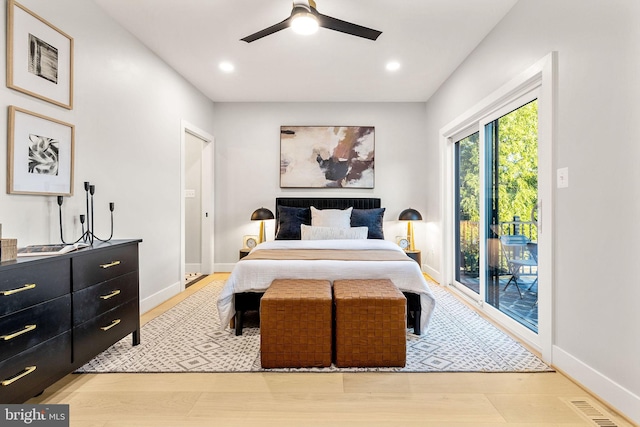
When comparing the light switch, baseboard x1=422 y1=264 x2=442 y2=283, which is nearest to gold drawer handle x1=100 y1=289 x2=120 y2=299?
the light switch

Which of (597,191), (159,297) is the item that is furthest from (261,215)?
(597,191)

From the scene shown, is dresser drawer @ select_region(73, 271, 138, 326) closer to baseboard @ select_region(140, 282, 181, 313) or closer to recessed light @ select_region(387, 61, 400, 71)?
baseboard @ select_region(140, 282, 181, 313)

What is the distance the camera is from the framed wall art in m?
5.06

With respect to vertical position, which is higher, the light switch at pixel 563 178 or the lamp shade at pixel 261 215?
the light switch at pixel 563 178

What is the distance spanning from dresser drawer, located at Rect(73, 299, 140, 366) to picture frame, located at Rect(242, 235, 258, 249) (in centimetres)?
234

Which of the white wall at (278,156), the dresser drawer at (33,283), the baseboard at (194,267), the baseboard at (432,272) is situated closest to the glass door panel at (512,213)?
the baseboard at (432,272)

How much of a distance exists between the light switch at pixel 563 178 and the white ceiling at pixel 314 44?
4.87ft

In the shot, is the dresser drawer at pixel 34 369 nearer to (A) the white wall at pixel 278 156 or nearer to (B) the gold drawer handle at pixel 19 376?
(B) the gold drawer handle at pixel 19 376

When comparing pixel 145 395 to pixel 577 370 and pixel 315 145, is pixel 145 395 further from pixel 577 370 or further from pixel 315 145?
pixel 315 145

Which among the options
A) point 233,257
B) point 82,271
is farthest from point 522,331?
point 233,257

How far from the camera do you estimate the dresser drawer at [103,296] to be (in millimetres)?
1934

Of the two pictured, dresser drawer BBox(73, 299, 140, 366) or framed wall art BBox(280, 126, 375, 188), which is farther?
framed wall art BBox(280, 126, 375, 188)

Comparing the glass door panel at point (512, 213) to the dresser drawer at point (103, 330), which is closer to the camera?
the dresser drawer at point (103, 330)

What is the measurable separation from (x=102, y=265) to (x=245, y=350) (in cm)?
113
